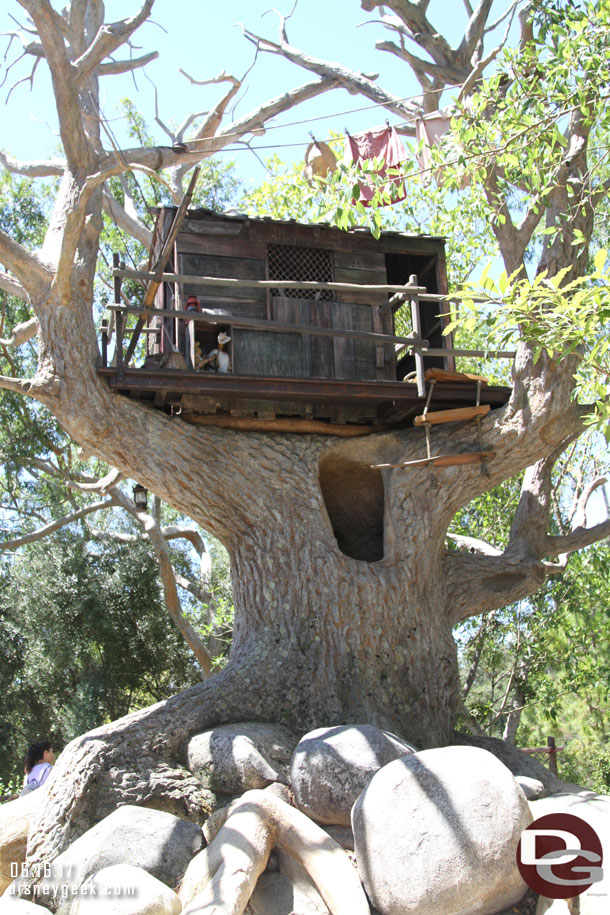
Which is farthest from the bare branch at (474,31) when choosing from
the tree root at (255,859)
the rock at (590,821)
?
the tree root at (255,859)

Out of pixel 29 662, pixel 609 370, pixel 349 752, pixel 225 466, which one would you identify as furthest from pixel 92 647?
pixel 609 370

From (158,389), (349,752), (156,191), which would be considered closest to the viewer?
(349,752)

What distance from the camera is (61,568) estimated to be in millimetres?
16688

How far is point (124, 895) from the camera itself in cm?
512

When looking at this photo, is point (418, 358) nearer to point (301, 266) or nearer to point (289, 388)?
point (289, 388)

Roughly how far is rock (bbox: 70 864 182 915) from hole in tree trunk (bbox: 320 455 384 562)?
214 inches

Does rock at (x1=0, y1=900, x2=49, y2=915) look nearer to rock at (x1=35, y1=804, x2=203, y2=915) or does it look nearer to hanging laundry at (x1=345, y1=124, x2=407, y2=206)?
rock at (x1=35, y1=804, x2=203, y2=915)

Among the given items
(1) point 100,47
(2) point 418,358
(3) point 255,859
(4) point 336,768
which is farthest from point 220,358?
(3) point 255,859

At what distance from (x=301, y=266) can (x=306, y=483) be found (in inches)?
113

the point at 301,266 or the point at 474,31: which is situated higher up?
the point at 474,31

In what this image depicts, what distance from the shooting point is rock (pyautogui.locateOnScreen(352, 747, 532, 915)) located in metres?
5.07

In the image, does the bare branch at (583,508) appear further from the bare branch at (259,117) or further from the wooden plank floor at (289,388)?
the bare branch at (259,117)

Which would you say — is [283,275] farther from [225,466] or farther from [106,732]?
[106,732]

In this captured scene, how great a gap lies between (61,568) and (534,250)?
1137cm
